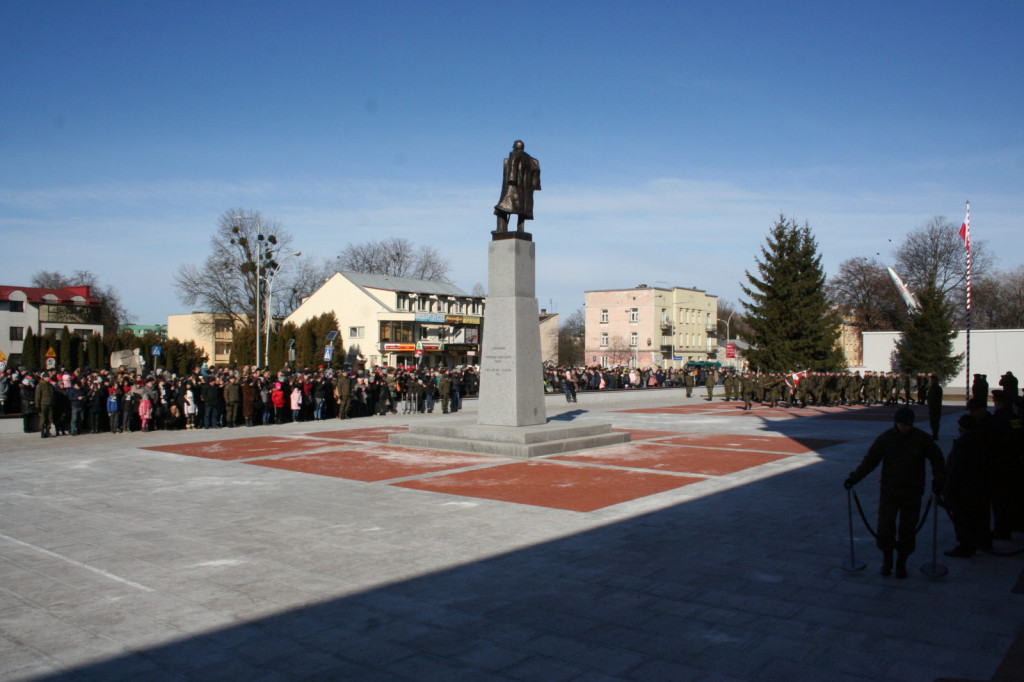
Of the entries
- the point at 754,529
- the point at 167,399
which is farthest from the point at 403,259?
the point at 754,529

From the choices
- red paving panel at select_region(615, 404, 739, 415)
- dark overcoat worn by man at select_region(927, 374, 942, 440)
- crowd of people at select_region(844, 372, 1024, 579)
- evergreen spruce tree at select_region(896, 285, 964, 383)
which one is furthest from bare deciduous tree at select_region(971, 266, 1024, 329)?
crowd of people at select_region(844, 372, 1024, 579)

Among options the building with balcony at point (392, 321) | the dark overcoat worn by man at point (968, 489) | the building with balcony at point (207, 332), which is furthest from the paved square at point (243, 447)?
the building with balcony at point (207, 332)

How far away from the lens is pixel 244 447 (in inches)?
746

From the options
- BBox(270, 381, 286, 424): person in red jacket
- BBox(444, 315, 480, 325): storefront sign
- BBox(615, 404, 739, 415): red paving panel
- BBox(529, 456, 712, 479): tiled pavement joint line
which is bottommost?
BBox(529, 456, 712, 479): tiled pavement joint line

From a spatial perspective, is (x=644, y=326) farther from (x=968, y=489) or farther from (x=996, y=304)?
(x=968, y=489)

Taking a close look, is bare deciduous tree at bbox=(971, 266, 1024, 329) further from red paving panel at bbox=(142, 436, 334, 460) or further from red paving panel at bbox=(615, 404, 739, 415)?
red paving panel at bbox=(142, 436, 334, 460)

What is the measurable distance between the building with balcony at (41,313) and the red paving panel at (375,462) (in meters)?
60.0

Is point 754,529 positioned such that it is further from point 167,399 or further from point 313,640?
point 167,399

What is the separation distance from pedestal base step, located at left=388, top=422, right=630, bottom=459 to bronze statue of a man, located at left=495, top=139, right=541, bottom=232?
196 inches

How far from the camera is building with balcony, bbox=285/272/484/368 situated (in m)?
69.5

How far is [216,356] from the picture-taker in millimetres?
86375

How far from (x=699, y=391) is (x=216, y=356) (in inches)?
2366

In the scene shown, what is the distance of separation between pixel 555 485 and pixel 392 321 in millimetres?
57786

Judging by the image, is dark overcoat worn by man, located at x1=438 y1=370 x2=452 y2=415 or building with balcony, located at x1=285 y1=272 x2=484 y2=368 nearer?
dark overcoat worn by man, located at x1=438 y1=370 x2=452 y2=415
